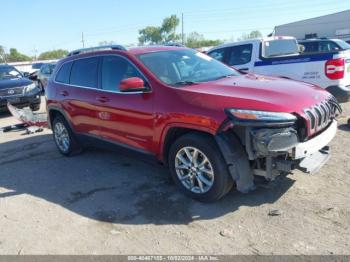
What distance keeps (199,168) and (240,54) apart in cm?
561

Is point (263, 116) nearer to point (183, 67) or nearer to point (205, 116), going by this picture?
point (205, 116)

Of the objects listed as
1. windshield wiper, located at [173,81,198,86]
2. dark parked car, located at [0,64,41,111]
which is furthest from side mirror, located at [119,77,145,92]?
dark parked car, located at [0,64,41,111]

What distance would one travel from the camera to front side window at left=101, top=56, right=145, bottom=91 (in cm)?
491

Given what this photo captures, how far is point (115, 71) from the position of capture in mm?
5188

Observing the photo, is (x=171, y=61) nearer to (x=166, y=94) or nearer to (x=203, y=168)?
(x=166, y=94)

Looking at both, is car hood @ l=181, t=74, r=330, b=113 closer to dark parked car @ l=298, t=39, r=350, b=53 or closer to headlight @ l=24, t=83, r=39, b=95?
headlight @ l=24, t=83, r=39, b=95

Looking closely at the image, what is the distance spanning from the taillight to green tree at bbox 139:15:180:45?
280 feet

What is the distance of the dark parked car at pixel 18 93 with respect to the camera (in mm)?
11462

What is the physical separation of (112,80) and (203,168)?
1.98 m

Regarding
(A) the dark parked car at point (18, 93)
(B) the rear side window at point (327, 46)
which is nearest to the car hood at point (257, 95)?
(A) the dark parked car at point (18, 93)

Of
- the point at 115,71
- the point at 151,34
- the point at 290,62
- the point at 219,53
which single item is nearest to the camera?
the point at 115,71

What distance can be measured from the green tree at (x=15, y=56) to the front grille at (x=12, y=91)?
76160mm

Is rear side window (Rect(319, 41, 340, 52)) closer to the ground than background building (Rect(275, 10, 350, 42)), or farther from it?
closer to the ground

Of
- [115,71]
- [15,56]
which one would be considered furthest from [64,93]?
[15,56]
